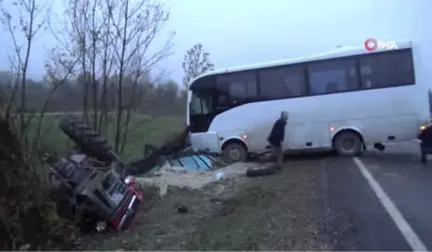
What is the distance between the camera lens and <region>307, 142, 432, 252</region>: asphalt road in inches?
298

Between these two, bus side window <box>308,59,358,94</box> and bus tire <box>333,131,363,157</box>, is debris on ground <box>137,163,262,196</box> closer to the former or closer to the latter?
bus tire <box>333,131,363,157</box>

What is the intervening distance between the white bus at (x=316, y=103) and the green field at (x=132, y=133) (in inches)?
100

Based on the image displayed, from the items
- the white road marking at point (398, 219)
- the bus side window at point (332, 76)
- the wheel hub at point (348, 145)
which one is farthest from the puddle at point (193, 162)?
the white road marking at point (398, 219)

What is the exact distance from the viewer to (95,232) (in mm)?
9102

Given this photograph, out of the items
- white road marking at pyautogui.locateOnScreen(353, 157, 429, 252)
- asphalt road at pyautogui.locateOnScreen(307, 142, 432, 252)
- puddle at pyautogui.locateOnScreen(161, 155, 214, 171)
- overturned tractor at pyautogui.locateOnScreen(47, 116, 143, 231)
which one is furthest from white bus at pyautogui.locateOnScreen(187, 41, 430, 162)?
overturned tractor at pyautogui.locateOnScreen(47, 116, 143, 231)

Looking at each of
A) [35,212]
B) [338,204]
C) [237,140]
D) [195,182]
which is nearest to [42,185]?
[35,212]

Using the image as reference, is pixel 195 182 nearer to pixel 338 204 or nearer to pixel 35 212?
pixel 338 204

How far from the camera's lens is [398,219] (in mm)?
8914

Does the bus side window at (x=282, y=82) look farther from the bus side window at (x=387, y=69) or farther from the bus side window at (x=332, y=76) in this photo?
the bus side window at (x=387, y=69)

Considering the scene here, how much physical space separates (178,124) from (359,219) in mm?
23969

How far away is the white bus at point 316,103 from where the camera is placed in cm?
1911

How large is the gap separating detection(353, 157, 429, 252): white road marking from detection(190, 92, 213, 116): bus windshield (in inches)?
303

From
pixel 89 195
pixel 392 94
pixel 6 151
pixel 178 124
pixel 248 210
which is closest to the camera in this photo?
pixel 6 151

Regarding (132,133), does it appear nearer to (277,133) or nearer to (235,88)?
(235,88)
